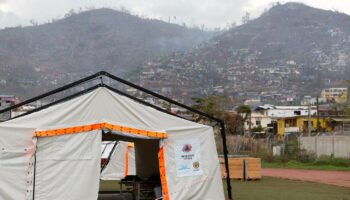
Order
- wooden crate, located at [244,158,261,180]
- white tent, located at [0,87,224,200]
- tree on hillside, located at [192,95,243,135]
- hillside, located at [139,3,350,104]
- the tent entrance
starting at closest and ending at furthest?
1. white tent, located at [0,87,224,200]
2. the tent entrance
3. wooden crate, located at [244,158,261,180]
4. tree on hillside, located at [192,95,243,135]
5. hillside, located at [139,3,350,104]

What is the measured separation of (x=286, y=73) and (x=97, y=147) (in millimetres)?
124480

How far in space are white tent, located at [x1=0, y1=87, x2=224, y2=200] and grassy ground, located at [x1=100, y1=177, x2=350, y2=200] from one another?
15.1 ft

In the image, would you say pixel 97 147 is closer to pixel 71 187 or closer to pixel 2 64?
pixel 71 187

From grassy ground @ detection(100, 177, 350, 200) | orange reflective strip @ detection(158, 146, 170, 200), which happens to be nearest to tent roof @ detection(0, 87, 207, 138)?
orange reflective strip @ detection(158, 146, 170, 200)

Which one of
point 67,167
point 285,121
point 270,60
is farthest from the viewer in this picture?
point 270,60

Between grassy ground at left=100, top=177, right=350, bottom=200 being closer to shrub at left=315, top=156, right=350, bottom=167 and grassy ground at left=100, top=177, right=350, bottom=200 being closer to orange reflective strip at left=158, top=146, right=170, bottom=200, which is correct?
orange reflective strip at left=158, top=146, right=170, bottom=200

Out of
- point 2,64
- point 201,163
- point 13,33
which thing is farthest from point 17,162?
point 13,33

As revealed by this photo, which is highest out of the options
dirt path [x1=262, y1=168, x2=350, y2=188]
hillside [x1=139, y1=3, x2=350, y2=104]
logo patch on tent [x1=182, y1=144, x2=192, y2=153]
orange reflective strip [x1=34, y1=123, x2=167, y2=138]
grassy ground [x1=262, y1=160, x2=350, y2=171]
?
hillside [x1=139, y1=3, x2=350, y2=104]

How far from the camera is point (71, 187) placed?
1198 centimetres

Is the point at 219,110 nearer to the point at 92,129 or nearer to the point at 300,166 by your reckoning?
the point at 300,166

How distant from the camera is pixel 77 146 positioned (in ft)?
39.9

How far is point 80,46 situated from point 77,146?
124900 millimetres

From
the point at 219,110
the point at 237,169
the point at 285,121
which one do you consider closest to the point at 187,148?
the point at 237,169

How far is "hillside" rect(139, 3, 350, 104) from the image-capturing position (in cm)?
11519
